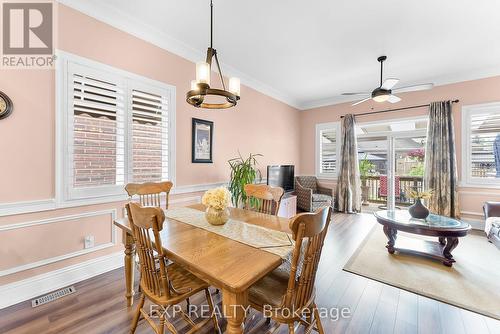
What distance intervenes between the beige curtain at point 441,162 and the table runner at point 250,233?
4.38 metres

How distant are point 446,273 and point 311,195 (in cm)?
255

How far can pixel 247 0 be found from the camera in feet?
7.18

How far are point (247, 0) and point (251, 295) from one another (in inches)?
105

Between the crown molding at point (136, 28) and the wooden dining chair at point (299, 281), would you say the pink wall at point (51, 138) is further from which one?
the wooden dining chair at point (299, 281)

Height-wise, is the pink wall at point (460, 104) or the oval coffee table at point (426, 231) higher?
the pink wall at point (460, 104)

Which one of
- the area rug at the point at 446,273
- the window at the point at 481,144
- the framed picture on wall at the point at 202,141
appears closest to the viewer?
the area rug at the point at 446,273

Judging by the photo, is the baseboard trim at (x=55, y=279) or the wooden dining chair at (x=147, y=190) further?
the wooden dining chair at (x=147, y=190)

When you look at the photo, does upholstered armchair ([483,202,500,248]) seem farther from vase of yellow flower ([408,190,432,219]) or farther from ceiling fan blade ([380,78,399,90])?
ceiling fan blade ([380,78,399,90])

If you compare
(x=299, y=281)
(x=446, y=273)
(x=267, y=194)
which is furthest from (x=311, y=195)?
(x=299, y=281)

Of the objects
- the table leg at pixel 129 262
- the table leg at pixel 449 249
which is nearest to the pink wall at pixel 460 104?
the table leg at pixel 449 249

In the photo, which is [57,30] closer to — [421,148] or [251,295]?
[251,295]

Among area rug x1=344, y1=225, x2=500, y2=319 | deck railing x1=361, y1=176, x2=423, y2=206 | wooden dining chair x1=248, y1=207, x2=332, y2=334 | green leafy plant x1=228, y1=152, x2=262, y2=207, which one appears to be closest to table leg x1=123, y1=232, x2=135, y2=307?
wooden dining chair x1=248, y1=207, x2=332, y2=334

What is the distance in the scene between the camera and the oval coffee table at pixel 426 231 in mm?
2500

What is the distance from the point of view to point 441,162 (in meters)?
→ 4.15
